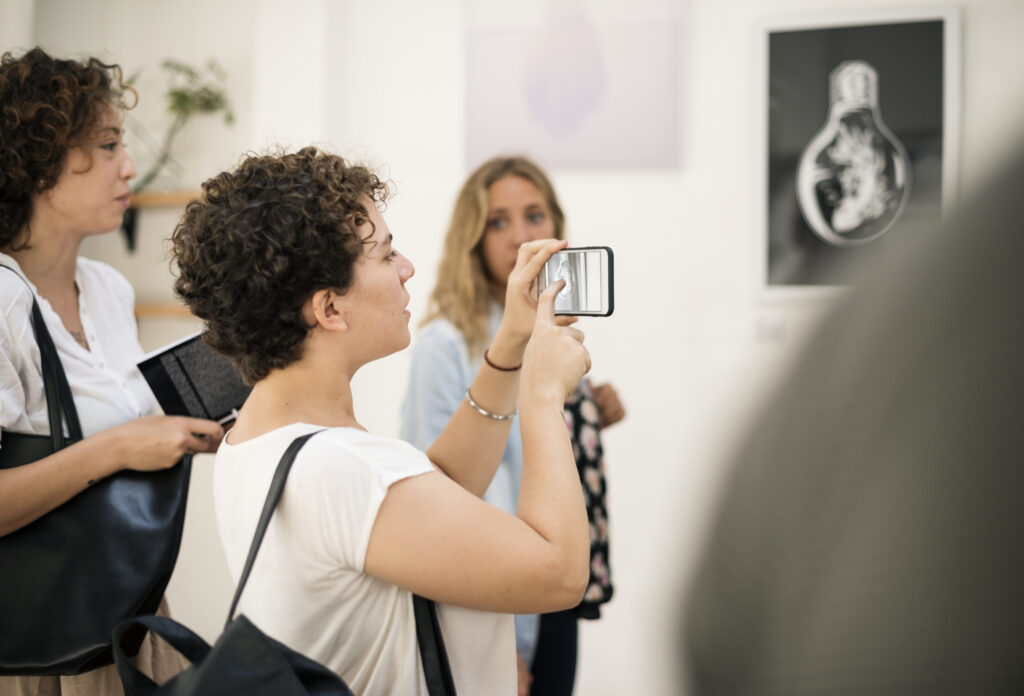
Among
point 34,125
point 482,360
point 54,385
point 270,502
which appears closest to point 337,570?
point 270,502

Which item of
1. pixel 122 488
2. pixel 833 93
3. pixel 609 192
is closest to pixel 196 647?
pixel 122 488

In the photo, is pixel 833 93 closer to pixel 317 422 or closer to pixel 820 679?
pixel 317 422

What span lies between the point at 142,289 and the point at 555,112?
1.74 m

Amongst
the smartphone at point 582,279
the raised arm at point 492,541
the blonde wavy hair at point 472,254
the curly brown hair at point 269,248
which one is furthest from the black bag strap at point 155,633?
the blonde wavy hair at point 472,254

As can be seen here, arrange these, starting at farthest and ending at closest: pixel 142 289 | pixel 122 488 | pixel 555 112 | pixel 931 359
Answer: pixel 142 289
pixel 555 112
pixel 122 488
pixel 931 359

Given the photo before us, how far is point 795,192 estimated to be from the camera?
2943 mm

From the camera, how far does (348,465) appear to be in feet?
2.80

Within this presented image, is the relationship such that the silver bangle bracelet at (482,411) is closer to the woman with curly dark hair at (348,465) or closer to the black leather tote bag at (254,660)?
the woman with curly dark hair at (348,465)

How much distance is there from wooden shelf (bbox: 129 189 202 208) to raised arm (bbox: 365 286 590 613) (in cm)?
260

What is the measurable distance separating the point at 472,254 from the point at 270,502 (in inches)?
49.5

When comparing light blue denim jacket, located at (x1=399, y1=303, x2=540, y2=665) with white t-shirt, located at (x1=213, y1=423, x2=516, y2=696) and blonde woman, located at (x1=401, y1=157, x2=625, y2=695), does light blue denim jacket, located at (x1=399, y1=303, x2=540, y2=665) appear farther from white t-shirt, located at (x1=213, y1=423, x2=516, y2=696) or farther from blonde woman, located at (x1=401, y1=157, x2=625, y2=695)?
white t-shirt, located at (x1=213, y1=423, x2=516, y2=696)

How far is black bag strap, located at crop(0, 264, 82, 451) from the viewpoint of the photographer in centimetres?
121

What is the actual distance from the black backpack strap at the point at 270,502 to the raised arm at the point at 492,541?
100 mm

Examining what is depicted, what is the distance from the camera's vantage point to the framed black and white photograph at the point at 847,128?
2.82 metres
